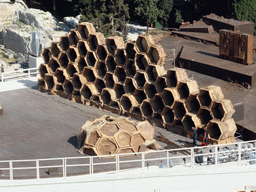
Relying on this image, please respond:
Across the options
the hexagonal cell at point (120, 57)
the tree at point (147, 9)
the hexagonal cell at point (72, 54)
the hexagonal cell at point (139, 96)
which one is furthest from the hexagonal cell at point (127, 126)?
the tree at point (147, 9)

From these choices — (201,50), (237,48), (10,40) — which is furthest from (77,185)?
(10,40)

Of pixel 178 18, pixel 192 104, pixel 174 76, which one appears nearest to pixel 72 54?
pixel 174 76

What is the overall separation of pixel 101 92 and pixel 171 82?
6.93m

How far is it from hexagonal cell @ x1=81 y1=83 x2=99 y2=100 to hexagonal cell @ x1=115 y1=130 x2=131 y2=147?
9.62m

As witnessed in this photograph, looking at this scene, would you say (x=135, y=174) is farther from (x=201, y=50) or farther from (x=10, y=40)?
(x=10, y=40)

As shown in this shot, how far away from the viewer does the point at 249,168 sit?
2933 cm

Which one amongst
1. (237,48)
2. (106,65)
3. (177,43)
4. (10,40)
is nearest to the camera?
(106,65)

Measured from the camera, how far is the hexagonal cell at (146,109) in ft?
123

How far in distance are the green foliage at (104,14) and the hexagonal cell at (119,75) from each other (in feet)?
108

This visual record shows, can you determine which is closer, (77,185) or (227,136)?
(77,185)

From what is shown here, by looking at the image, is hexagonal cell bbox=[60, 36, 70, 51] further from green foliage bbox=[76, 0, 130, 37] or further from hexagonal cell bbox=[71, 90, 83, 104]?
green foliage bbox=[76, 0, 130, 37]

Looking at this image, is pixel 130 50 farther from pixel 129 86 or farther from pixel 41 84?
pixel 41 84

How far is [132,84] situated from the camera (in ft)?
127

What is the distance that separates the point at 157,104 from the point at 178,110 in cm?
196
